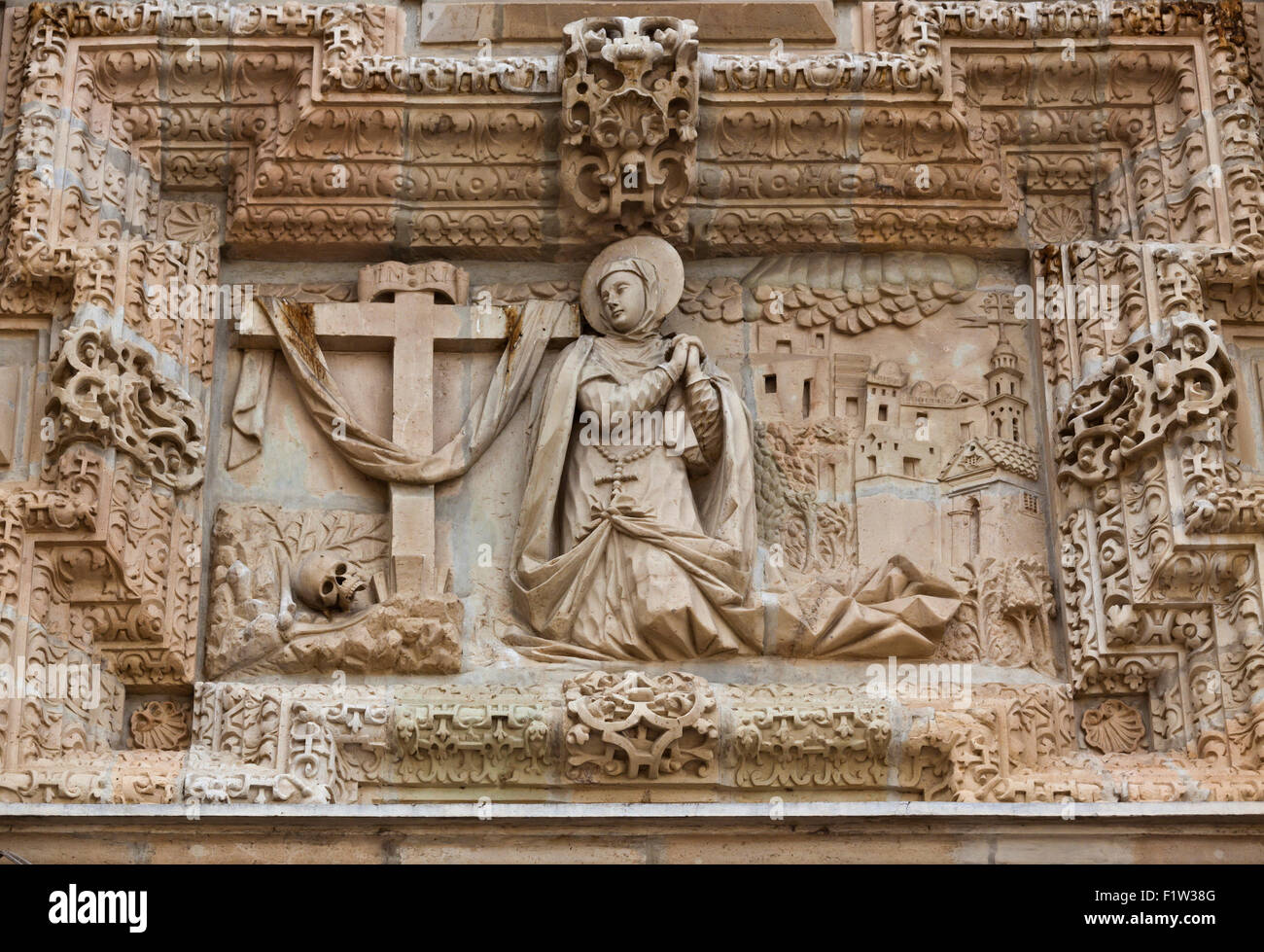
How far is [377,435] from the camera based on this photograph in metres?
11.1

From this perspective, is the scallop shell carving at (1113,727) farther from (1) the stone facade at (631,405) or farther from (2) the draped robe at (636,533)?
(2) the draped robe at (636,533)

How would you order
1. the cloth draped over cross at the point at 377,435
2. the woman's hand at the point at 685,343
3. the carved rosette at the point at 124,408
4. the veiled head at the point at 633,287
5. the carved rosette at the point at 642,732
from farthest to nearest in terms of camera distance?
the veiled head at the point at 633,287 < the woman's hand at the point at 685,343 < the cloth draped over cross at the point at 377,435 < the carved rosette at the point at 124,408 < the carved rosette at the point at 642,732

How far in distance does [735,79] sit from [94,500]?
323cm

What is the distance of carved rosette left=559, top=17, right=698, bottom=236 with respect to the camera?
1116cm

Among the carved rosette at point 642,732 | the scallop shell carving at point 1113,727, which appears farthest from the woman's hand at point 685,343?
the scallop shell carving at point 1113,727

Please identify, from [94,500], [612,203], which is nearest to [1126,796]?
[612,203]

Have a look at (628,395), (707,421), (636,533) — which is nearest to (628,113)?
(628,395)

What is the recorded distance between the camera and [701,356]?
1123cm

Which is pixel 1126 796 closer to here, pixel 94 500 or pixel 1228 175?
pixel 1228 175

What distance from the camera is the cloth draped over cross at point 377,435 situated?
1098 cm

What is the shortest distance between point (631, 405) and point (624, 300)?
49 centimetres

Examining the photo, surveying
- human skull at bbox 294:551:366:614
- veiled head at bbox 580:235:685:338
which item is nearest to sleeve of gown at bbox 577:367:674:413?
veiled head at bbox 580:235:685:338

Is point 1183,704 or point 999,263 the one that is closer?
point 1183,704

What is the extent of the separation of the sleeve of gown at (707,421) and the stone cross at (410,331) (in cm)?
70
